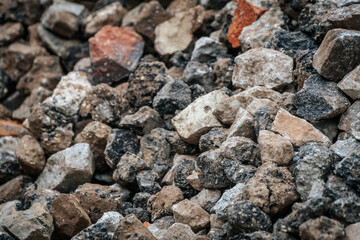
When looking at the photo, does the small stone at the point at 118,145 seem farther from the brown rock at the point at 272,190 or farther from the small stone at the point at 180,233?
the brown rock at the point at 272,190

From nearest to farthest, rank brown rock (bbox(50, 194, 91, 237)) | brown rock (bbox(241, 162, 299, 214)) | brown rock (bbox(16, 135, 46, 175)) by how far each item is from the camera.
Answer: brown rock (bbox(241, 162, 299, 214))
brown rock (bbox(50, 194, 91, 237))
brown rock (bbox(16, 135, 46, 175))

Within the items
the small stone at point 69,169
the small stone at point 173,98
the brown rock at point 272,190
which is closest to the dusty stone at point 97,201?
the small stone at point 69,169

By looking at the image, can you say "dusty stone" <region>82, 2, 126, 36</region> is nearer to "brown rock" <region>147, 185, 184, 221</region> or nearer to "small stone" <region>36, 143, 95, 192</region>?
"small stone" <region>36, 143, 95, 192</region>

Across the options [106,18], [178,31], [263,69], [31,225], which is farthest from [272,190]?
[106,18]

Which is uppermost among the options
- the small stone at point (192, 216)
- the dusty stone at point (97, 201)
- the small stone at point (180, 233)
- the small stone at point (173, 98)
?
the small stone at point (173, 98)

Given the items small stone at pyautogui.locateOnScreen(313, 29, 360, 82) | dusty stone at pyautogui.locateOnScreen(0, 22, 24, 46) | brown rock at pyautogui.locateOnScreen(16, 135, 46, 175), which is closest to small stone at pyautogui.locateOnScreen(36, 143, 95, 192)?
brown rock at pyautogui.locateOnScreen(16, 135, 46, 175)

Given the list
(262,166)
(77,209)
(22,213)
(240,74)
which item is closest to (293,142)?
(262,166)

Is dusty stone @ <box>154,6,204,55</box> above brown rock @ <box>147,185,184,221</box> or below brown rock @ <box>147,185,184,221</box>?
above
